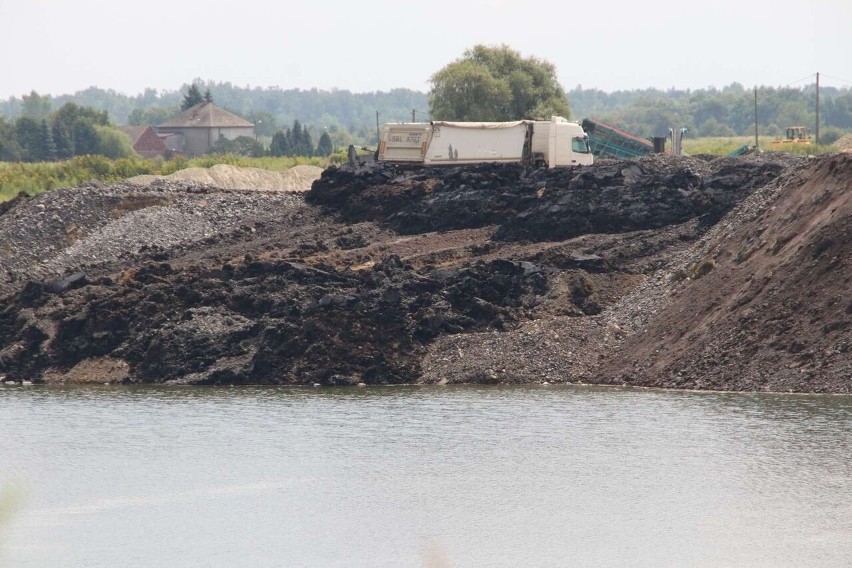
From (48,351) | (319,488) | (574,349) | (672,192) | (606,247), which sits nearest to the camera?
(319,488)

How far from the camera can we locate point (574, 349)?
96.2 feet

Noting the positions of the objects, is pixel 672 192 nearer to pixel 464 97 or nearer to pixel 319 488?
pixel 319 488

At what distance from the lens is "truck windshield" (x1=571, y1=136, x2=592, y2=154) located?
46.5m

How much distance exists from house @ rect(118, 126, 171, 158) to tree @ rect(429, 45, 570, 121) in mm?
55680

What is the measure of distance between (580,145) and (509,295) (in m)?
16.0

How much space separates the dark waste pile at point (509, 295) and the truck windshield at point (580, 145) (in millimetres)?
4400

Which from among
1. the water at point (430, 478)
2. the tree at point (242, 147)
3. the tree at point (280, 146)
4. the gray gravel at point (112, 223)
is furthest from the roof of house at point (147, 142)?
the water at point (430, 478)

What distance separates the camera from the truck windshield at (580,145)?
46500 millimetres

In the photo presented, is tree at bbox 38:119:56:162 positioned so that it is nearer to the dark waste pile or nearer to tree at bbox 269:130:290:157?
tree at bbox 269:130:290:157

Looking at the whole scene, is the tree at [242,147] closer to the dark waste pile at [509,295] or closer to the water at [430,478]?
the dark waste pile at [509,295]

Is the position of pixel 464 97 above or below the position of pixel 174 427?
above

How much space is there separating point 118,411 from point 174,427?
2373 millimetres

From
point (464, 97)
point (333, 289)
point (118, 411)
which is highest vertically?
point (464, 97)

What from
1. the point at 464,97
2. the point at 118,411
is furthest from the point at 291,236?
the point at 464,97
